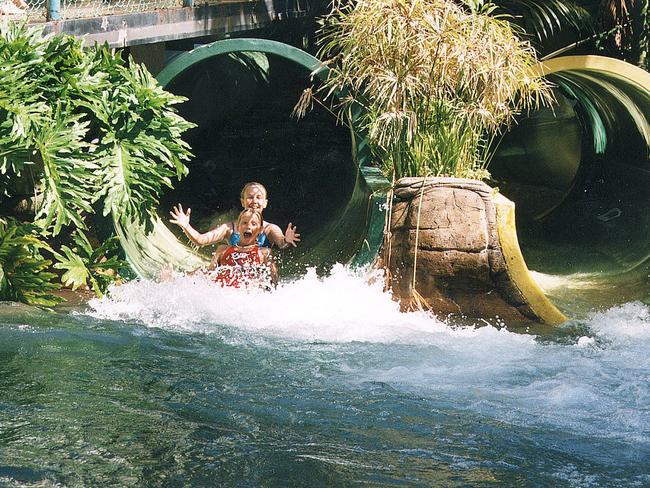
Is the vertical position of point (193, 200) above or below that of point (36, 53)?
below

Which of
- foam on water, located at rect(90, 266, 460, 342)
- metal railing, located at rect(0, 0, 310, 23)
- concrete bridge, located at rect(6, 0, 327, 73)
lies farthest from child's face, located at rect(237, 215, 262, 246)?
metal railing, located at rect(0, 0, 310, 23)

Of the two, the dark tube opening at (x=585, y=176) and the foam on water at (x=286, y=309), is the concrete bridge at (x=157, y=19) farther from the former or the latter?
the dark tube opening at (x=585, y=176)

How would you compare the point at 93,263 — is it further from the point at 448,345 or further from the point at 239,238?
the point at 448,345

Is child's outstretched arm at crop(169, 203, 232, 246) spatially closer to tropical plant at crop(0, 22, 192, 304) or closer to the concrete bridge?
tropical plant at crop(0, 22, 192, 304)

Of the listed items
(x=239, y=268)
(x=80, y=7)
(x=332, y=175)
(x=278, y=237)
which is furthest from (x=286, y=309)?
(x=332, y=175)

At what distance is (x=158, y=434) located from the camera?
15.5 feet

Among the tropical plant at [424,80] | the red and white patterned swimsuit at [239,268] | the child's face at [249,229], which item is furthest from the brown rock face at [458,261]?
the child's face at [249,229]

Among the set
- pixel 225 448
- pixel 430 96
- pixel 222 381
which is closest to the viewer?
pixel 225 448

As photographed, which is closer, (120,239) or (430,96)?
(120,239)

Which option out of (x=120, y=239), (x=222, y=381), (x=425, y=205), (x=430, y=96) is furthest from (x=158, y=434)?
(x=430, y=96)

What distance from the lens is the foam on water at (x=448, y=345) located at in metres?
5.47

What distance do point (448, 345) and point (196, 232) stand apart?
2247 millimetres

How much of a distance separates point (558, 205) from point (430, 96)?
4690 millimetres

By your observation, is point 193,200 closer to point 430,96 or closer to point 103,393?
point 430,96
